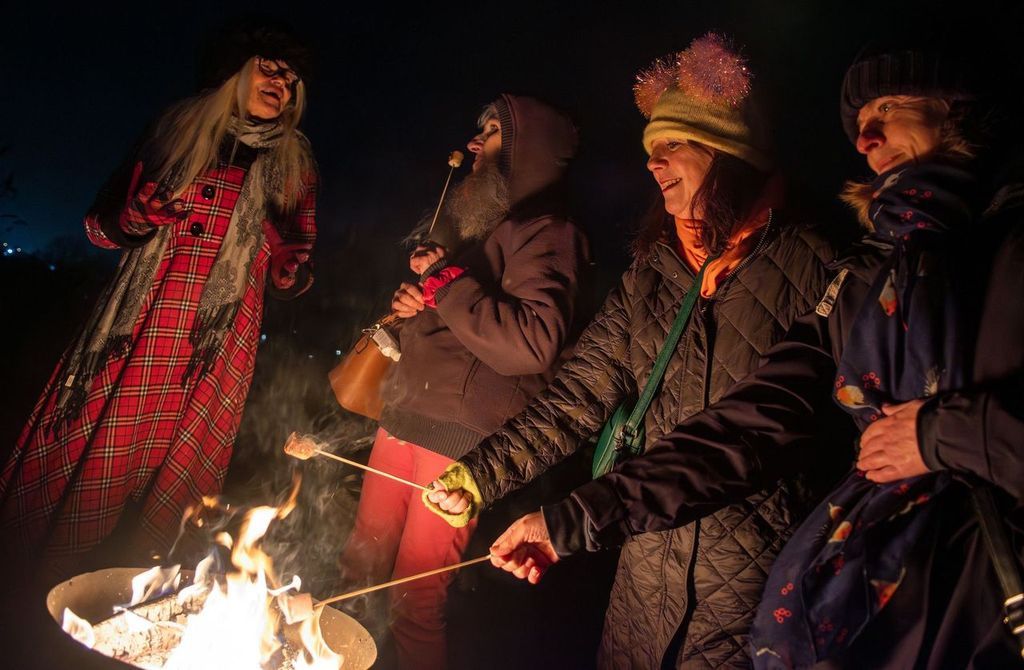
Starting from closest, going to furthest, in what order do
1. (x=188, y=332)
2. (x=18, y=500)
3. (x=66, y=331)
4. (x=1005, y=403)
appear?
(x=1005, y=403)
(x=18, y=500)
(x=188, y=332)
(x=66, y=331)

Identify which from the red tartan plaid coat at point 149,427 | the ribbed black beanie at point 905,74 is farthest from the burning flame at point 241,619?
the ribbed black beanie at point 905,74

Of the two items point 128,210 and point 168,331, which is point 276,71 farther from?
point 168,331

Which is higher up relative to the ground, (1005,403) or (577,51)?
(577,51)

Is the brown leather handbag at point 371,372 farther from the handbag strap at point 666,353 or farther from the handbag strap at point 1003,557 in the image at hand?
the handbag strap at point 1003,557

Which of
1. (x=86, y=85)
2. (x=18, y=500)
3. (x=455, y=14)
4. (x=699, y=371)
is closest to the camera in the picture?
(x=699, y=371)

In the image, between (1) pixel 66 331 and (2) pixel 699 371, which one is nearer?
(2) pixel 699 371

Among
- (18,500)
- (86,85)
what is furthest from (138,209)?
(86,85)

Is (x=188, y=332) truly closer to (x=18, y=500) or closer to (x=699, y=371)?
(x=18, y=500)

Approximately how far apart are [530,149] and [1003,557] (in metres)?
2.98

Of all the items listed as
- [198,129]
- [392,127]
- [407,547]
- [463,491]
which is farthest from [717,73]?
[392,127]

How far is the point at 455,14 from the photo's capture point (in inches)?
282

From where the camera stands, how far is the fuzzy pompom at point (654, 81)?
2.88 meters

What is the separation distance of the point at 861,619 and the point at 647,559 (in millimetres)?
1003

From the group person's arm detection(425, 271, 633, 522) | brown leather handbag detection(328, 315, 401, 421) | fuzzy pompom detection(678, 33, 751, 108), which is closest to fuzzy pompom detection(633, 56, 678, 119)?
fuzzy pompom detection(678, 33, 751, 108)
